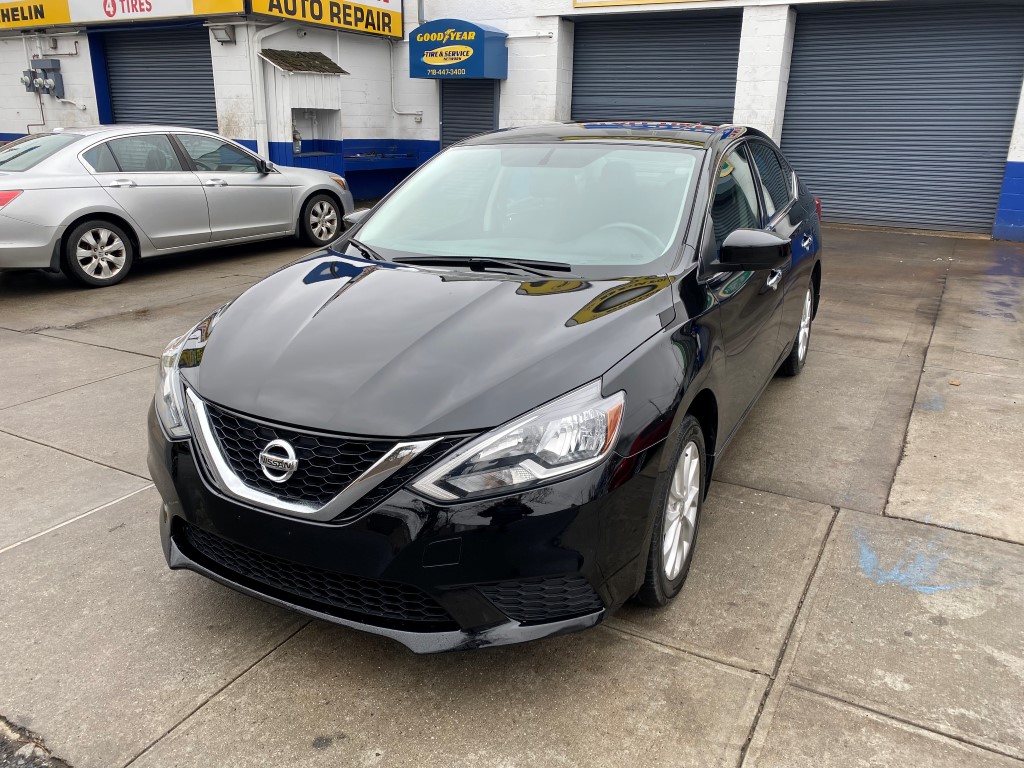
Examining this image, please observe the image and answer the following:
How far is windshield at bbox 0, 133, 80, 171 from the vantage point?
25.6ft

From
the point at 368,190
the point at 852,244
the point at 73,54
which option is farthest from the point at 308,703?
the point at 73,54

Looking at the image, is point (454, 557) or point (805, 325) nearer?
point (454, 557)

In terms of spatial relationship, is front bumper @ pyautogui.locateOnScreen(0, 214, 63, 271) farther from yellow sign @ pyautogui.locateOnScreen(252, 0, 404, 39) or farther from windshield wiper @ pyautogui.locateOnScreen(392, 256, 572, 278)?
yellow sign @ pyautogui.locateOnScreen(252, 0, 404, 39)

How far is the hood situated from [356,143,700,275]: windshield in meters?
0.29

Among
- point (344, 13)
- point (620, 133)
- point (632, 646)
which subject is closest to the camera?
point (632, 646)

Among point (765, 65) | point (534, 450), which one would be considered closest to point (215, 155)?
point (534, 450)

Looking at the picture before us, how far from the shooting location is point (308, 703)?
2.46 metres

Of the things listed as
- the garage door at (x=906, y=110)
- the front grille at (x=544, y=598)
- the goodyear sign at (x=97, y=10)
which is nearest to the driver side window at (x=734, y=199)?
the front grille at (x=544, y=598)

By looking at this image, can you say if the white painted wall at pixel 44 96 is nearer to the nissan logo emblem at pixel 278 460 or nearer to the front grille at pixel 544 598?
the nissan logo emblem at pixel 278 460

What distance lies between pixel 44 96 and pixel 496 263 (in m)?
17.5

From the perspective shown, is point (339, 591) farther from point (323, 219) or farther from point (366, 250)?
point (323, 219)

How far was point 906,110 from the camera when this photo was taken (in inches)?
487

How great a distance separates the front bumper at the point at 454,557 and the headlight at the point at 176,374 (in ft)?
0.39

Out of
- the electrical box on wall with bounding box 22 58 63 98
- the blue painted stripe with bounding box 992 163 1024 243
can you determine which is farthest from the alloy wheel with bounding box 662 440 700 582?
the electrical box on wall with bounding box 22 58 63 98
